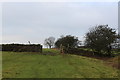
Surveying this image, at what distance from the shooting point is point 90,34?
49562mm

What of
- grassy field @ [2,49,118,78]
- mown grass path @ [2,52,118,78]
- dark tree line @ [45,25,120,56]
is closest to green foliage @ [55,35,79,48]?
dark tree line @ [45,25,120,56]

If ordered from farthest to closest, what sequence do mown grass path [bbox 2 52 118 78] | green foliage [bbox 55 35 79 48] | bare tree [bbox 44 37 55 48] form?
1. bare tree [bbox 44 37 55 48]
2. green foliage [bbox 55 35 79 48]
3. mown grass path [bbox 2 52 118 78]

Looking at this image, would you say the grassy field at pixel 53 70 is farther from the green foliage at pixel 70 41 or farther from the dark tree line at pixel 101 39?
the green foliage at pixel 70 41

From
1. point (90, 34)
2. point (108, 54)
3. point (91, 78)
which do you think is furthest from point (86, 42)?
point (91, 78)

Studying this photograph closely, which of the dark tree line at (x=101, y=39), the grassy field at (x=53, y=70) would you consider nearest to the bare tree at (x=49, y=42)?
the dark tree line at (x=101, y=39)

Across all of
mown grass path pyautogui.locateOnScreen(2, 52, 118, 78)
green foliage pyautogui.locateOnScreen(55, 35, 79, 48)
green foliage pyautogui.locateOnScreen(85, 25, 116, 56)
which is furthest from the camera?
green foliage pyautogui.locateOnScreen(55, 35, 79, 48)

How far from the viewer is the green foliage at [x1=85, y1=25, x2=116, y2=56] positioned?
155 ft

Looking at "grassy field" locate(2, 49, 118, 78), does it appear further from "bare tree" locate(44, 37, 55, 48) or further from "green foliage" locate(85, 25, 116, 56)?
"bare tree" locate(44, 37, 55, 48)

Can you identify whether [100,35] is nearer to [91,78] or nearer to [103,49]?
[103,49]

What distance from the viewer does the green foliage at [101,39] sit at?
47.3m

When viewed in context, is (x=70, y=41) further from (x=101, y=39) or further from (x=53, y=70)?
(x=53, y=70)

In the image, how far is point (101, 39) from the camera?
47.4 metres

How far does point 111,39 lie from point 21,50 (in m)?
21.0

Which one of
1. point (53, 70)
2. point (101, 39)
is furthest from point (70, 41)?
point (53, 70)
